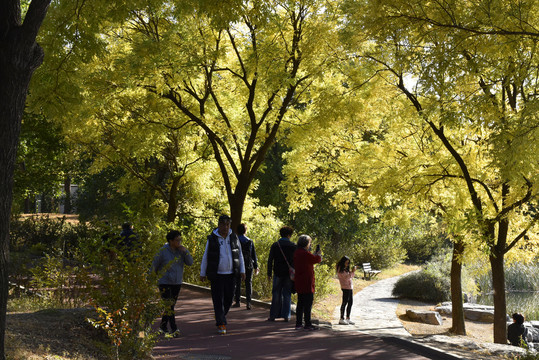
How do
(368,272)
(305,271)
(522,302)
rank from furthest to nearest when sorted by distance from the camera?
1. (368,272)
2. (522,302)
3. (305,271)

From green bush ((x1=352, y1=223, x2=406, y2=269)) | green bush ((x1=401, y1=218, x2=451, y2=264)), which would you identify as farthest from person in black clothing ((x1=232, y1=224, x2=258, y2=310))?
green bush ((x1=401, y1=218, x2=451, y2=264))

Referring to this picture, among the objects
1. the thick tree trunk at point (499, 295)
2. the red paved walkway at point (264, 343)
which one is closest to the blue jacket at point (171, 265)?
the red paved walkway at point (264, 343)

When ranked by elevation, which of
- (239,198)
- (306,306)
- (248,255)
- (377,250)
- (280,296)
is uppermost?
(239,198)

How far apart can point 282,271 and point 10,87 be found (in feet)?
21.6

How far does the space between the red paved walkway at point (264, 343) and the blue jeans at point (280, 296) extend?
204 millimetres

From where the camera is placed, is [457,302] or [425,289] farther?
[425,289]

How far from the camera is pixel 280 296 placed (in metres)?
11.6

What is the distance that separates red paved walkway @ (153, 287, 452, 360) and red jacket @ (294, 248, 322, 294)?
798 millimetres

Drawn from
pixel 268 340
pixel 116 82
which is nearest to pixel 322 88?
pixel 116 82

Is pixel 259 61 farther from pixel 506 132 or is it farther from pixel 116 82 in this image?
pixel 506 132

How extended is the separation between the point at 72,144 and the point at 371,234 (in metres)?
19.0

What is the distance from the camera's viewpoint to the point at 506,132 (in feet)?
33.4

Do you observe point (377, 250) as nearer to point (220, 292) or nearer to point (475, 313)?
point (475, 313)

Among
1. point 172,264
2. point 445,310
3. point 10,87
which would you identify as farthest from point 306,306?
point 445,310
